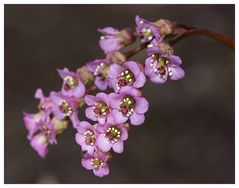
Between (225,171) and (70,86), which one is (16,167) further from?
(70,86)

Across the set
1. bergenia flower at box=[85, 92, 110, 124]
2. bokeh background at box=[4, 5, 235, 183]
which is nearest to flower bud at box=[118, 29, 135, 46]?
bergenia flower at box=[85, 92, 110, 124]

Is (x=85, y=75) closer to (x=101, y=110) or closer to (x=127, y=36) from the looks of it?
(x=127, y=36)

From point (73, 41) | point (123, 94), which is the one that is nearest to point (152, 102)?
point (73, 41)

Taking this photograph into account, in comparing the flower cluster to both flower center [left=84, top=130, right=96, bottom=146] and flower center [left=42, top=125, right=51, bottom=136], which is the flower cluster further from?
flower center [left=42, top=125, right=51, bottom=136]

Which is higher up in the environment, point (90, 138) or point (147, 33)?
point (147, 33)

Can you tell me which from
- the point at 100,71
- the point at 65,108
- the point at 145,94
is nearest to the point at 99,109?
the point at 100,71

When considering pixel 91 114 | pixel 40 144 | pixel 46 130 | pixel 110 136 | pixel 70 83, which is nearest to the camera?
pixel 110 136
